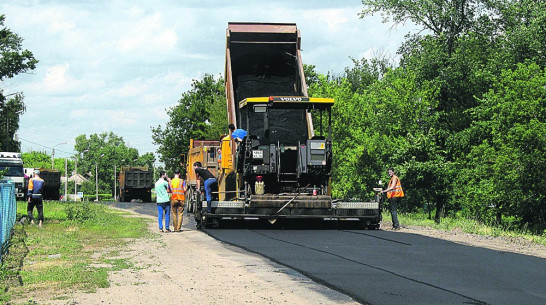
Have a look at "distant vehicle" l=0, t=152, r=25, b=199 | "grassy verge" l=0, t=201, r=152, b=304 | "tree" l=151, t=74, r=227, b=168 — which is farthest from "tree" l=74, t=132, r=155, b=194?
"grassy verge" l=0, t=201, r=152, b=304

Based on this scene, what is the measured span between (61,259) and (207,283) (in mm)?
4210

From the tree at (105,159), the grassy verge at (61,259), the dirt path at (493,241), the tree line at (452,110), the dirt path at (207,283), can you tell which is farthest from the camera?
the tree at (105,159)

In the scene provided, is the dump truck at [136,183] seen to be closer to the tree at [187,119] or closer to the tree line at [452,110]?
the tree at [187,119]

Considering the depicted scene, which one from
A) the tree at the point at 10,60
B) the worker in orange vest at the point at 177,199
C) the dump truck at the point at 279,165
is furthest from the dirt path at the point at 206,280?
the tree at the point at 10,60

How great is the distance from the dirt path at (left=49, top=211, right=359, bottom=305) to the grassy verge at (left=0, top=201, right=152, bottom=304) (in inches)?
16.6

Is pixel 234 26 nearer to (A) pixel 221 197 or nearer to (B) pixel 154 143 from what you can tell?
(A) pixel 221 197

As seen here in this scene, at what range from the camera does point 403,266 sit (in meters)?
11.4

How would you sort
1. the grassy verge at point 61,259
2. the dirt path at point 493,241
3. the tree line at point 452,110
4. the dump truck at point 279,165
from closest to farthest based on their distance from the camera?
the grassy verge at point 61,259, the dirt path at point 493,241, the dump truck at point 279,165, the tree line at point 452,110

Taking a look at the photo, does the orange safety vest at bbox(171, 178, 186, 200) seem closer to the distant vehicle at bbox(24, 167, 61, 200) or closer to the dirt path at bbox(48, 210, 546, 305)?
the dirt path at bbox(48, 210, 546, 305)

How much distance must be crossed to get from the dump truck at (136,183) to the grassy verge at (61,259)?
129ft

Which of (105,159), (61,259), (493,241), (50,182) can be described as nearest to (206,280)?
(61,259)

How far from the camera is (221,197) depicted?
21406mm

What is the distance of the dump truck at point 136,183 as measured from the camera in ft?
202

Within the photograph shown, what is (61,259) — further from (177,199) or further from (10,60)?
(10,60)
